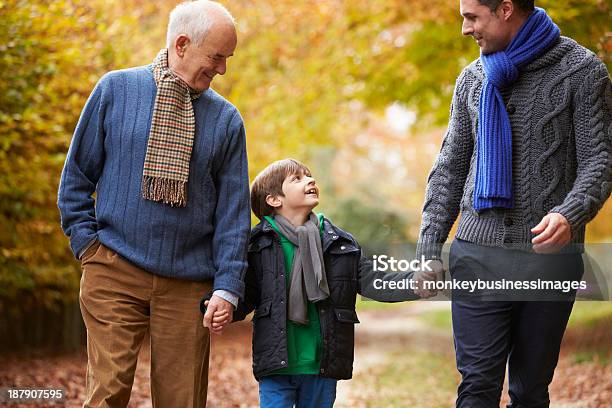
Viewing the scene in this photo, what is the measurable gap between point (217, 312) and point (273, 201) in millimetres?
708

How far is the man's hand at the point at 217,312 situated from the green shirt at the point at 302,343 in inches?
14.9

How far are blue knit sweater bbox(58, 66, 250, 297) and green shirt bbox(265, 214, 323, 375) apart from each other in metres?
0.33

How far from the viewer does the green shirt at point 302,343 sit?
158 inches

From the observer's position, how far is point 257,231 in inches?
165

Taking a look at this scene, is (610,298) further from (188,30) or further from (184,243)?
(188,30)

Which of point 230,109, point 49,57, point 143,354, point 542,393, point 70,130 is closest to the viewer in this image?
point 542,393

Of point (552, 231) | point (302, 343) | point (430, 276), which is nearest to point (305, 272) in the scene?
point (302, 343)

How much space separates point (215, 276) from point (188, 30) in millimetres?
989

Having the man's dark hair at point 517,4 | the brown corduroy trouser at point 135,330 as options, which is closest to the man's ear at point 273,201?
the brown corduroy trouser at point 135,330

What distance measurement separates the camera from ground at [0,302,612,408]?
28.2ft

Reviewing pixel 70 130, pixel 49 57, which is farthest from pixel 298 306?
pixel 70 130

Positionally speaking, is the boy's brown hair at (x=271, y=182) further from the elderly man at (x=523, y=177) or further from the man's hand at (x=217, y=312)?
the elderly man at (x=523, y=177)

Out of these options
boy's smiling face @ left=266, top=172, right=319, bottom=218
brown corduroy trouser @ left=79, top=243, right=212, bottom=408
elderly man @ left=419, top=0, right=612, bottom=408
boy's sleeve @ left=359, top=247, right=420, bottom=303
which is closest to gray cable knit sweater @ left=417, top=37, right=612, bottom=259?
elderly man @ left=419, top=0, right=612, bottom=408

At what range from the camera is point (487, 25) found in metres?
3.66
